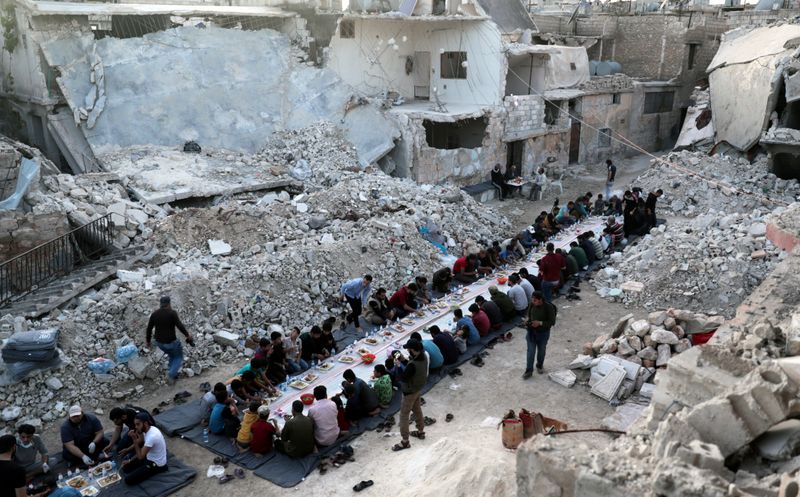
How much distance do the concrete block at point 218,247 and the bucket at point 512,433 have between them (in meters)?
7.46

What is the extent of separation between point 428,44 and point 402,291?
15.0m

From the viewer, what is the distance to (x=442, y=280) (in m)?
12.8

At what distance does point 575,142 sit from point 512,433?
2100 cm

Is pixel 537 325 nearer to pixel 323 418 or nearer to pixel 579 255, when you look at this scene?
pixel 323 418

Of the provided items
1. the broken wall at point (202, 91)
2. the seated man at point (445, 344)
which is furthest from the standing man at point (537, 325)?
the broken wall at point (202, 91)

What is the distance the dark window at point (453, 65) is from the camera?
23375 mm

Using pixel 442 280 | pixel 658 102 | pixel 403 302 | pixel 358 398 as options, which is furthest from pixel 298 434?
pixel 658 102

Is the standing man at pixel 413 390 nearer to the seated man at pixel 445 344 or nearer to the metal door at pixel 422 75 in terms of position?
A: the seated man at pixel 445 344

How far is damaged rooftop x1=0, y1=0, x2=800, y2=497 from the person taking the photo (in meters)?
6.67

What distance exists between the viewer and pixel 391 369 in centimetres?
931

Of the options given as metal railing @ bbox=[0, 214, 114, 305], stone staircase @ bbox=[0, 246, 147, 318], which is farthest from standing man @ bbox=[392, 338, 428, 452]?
metal railing @ bbox=[0, 214, 114, 305]

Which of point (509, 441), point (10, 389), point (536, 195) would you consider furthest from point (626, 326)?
point (536, 195)

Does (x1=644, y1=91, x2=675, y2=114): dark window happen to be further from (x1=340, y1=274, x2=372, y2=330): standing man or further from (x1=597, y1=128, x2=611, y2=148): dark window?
(x1=340, y1=274, x2=372, y2=330): standing man

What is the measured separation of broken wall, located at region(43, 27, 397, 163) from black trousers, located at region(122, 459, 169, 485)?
1186cm
